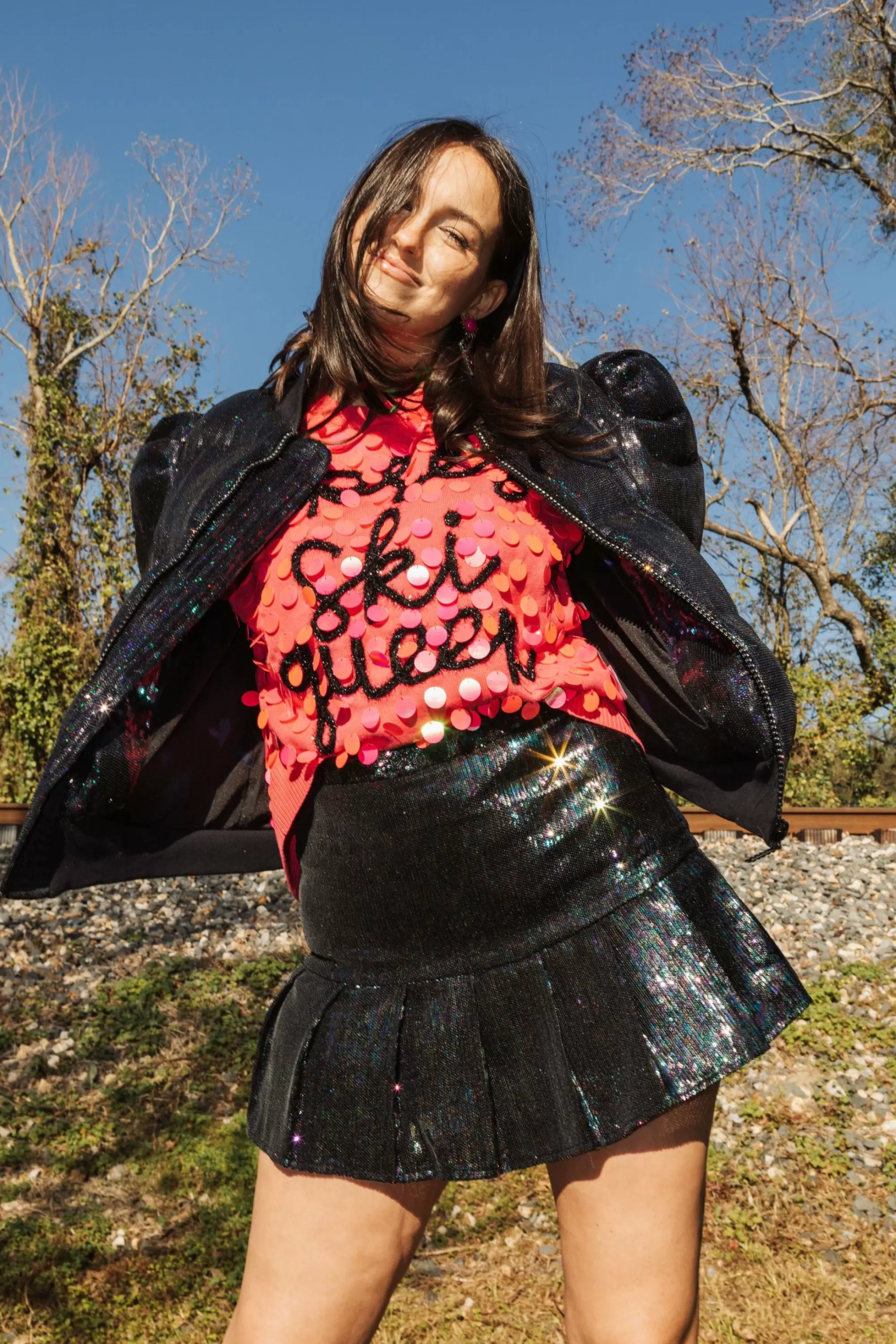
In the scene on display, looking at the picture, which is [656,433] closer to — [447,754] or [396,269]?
[396,269]

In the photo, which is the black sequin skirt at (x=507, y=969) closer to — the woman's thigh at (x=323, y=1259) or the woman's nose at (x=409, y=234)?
the woman's thigh at (x=323, y=1259)

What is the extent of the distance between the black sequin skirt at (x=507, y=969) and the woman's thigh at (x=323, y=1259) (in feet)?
0.20

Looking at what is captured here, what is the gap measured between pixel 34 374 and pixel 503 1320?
14829 millimetres

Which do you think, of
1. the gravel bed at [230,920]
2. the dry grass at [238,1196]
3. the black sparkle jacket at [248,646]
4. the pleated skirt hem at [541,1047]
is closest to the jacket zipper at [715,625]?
the black sparkle jacket at [248,646]

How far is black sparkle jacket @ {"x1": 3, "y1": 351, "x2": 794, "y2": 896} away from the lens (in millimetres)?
1869

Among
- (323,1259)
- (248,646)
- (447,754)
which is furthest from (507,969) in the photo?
(248,646)

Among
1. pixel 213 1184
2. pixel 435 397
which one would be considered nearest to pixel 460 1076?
pixel 435 397

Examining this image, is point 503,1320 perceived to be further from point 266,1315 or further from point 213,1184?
point 266,1315

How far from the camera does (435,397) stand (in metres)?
2.02

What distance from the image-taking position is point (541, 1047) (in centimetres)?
164

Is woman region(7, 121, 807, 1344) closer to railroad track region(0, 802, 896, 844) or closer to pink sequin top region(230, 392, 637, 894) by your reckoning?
pink sequin top region(230, 392, 637, 894)

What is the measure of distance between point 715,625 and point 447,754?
518 mm

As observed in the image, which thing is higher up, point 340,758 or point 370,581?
point 370,581

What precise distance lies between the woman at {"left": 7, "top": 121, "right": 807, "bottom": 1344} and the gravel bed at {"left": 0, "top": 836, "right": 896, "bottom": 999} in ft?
12.6
